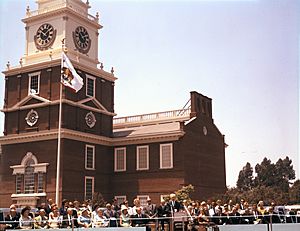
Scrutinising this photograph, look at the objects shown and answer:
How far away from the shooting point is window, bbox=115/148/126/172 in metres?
35.1

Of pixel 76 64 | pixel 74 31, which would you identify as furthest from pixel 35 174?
pixel 74 31

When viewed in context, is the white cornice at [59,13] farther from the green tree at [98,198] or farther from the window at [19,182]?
the green tree at [98,198]

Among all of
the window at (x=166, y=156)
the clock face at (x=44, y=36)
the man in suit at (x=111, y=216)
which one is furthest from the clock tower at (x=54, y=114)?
the man in suit at (x=111, y=216)

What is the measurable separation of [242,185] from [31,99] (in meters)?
→ 40.2

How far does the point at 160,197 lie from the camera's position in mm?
32562

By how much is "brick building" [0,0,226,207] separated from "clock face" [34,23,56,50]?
0.24 feet

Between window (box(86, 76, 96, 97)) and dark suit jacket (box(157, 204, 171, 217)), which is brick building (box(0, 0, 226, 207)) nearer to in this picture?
window (box(86, 76, 96, 97))

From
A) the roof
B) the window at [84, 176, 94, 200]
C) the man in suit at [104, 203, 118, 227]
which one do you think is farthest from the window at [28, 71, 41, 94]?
the man in suit at [104, 203, 118, 227]

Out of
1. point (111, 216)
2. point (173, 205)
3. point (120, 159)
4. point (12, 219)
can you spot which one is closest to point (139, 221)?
point (111, 216)

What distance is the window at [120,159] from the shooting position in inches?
1383

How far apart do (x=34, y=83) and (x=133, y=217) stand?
72.5ft

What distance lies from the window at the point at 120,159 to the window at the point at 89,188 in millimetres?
2635

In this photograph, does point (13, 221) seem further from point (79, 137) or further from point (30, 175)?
point (30, 175)

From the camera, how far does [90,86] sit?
3506cm
